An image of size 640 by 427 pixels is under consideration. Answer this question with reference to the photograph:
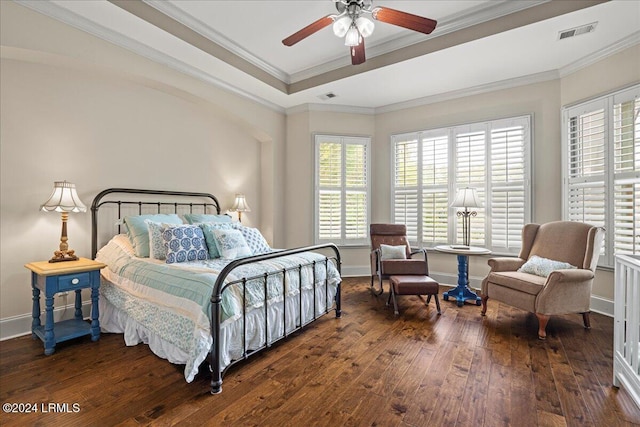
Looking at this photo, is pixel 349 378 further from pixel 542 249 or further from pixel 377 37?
pixel 377 37

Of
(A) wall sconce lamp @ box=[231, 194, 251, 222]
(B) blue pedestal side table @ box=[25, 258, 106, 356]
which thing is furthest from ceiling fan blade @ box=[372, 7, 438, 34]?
(B) blue pedestal side table @ box=[25, 258, 106, 356]

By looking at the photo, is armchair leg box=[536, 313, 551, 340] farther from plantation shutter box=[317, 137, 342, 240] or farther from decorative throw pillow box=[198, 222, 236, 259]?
decorative throw pillow box=[198, 222, 236, 259]

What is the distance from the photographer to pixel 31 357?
2.51m

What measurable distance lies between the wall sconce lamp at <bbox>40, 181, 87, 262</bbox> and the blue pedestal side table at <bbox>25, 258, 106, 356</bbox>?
0.33ft

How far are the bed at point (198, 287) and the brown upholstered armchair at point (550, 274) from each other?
6.20ft

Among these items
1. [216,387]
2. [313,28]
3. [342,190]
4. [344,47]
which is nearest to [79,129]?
[313,28]

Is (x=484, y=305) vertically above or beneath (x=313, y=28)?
beneath

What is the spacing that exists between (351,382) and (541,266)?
257cm

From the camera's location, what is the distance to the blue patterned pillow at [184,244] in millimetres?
2955

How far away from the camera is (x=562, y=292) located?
297 centimetres

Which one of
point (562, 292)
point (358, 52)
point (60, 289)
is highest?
point (358, 52)

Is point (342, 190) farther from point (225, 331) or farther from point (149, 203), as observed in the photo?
point (225, 331)

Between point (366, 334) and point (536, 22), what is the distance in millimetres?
3549

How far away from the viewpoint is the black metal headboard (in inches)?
132
